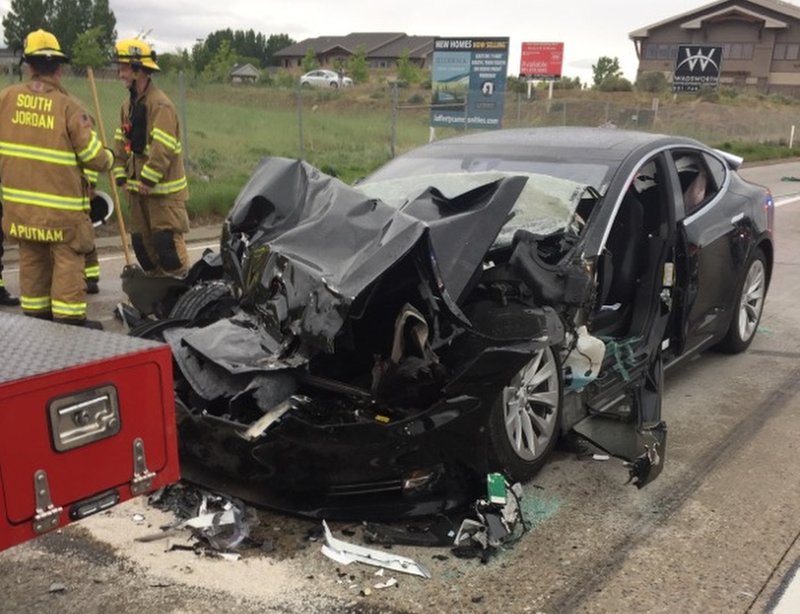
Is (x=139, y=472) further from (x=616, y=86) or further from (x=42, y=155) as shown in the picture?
(x=616, y=86)

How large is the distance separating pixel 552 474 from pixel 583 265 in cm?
96

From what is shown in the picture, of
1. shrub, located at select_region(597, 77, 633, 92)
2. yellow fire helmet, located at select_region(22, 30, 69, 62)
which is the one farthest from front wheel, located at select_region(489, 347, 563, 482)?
shrub, located at select_region(597, 77, 633, 92)

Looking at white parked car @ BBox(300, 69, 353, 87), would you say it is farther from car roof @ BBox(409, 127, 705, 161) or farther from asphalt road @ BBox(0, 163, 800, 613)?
asphalt road @ BBox(0, 163, 800, 613)

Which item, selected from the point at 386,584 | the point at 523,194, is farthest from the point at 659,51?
the point at 386,584

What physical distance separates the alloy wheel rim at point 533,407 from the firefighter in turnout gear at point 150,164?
3.87m

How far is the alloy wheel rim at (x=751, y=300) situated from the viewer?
5426 millimetres

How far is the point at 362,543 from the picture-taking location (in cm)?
304

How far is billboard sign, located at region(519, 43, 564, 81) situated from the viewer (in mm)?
48000

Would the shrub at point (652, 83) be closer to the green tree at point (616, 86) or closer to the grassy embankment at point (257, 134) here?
the green tree at point (616, 86)

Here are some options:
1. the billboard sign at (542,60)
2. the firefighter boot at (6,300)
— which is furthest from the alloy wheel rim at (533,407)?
the billboard sign at (542,60)

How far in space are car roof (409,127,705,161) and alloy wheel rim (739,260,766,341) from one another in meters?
1.03

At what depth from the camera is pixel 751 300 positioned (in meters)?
5.59

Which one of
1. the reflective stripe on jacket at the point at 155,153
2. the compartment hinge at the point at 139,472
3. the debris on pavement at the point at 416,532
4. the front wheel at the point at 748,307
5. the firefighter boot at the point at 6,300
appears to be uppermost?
the reflective stripe on jacket at the point at 155,153

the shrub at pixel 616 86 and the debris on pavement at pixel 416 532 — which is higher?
the shrub at pixel 616 86
